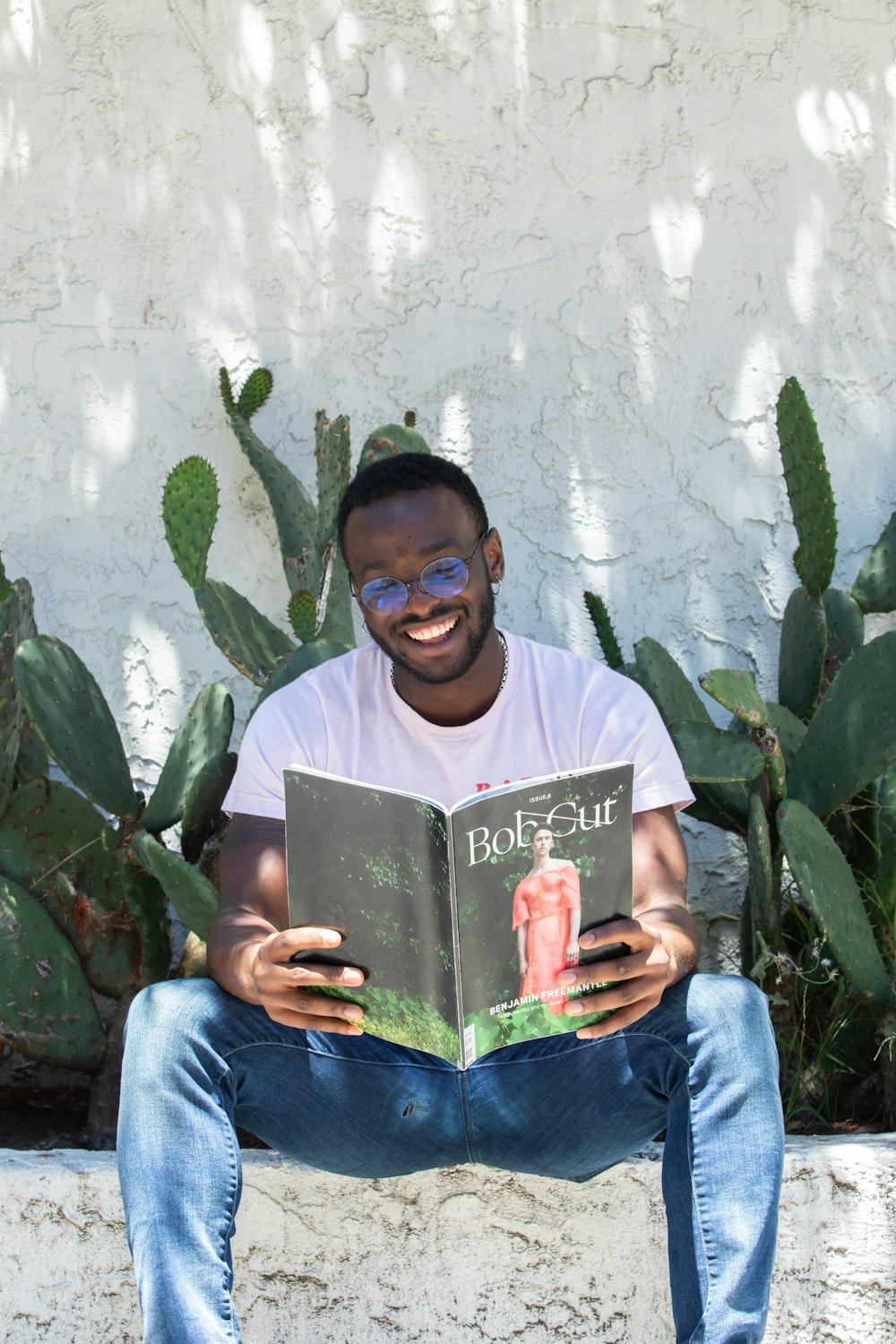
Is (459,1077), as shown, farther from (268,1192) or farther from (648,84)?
(648,84)

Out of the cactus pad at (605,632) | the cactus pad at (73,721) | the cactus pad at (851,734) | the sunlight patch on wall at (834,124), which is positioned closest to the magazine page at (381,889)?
the cactus pad at (73,721)

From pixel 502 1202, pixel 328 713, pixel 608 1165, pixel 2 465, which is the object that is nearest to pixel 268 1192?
pixel 502 1202

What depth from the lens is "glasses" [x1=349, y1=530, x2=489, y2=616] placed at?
2143mm

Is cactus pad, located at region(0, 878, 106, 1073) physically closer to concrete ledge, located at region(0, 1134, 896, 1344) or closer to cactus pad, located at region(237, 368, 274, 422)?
concrete ledge, located at region(0, 1134, 896, 1344)

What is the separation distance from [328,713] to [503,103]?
1.70 m

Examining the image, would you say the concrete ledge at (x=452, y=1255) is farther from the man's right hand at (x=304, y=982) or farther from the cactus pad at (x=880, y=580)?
the cactus pad at (x=880, y=580)

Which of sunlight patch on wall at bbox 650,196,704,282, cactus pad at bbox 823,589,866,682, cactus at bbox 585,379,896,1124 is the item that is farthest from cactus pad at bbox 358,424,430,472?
cactus pad at bbox 823,589,866,682

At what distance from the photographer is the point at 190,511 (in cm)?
262

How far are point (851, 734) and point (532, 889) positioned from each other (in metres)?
0.96

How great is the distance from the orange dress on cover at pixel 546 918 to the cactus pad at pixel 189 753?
3.03 feet

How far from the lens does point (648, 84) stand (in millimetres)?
3197

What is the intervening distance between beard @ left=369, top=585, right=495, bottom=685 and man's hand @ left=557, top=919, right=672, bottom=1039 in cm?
56

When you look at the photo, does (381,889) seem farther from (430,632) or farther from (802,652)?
(802,652)

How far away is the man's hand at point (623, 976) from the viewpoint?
1740 millimetres
